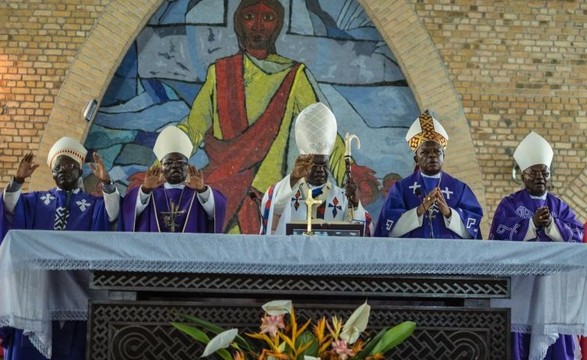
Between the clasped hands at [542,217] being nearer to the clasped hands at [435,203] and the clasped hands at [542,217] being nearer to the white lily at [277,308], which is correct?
the clasped hands at [435,203]

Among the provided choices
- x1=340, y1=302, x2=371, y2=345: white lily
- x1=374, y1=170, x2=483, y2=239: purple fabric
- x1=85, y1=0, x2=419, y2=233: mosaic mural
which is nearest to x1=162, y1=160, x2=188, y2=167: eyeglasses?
x1=374, y1=170, x2=483, y2=239: purple fabric

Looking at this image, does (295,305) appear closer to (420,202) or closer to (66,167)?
(420,202)

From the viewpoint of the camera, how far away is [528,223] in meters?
7.43

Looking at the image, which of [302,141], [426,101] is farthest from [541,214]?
[426,101]

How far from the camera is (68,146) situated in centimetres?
759

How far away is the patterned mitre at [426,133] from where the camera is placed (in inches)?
295

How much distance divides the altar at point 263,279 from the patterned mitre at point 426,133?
2118mm

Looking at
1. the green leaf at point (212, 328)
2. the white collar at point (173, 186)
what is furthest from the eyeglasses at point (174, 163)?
the green leaf at point (212, 328)

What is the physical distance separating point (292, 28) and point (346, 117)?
40.9 inches

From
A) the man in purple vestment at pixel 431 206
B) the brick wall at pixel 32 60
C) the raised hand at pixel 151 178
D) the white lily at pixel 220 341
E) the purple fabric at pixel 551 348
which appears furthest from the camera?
the brick wall at pixel 32 60

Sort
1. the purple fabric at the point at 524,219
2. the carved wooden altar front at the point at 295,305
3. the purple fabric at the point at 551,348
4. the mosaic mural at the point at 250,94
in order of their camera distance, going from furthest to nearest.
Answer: the mosaic mural at the point at 250,94
the purple fabric at the point at 524,219
the purple fabric at the point at 551,348
the carved wooden altar front at the point at 295,305

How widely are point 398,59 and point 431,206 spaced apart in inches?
187

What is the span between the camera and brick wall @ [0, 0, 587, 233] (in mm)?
11250

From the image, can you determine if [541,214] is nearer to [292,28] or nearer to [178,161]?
[178,161]
